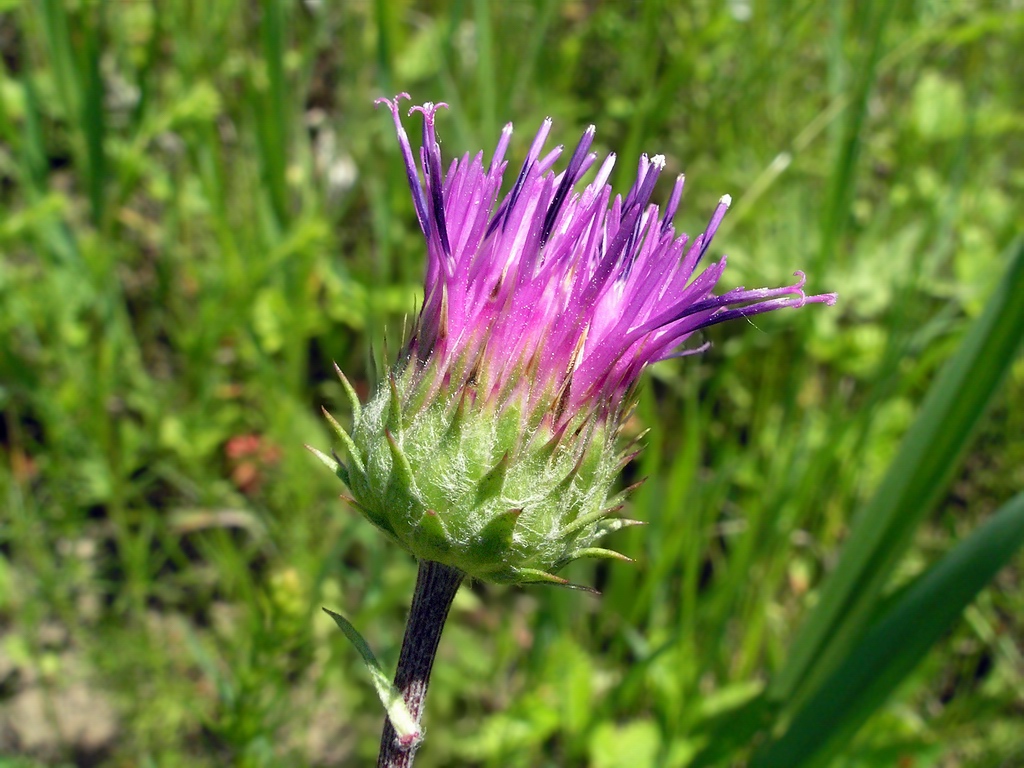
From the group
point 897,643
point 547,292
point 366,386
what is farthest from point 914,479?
point 366,386

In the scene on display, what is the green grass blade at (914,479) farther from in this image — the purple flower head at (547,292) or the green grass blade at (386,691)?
the green grass blade at (386,691)

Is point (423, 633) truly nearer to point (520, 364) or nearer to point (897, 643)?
point (520, 364)

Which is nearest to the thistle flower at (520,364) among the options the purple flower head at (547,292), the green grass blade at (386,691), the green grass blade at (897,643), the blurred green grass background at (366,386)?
the purple flower head at (547,292)

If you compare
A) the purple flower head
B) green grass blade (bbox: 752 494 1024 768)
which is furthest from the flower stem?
green grass blade (bbox: 752 494 1024 768)

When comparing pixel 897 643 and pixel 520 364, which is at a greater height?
pixel 520 364

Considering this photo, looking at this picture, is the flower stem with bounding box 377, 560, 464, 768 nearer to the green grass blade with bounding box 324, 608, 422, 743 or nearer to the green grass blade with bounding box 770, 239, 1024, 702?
the green grass blade with bounding box 324, 608, 422, 743

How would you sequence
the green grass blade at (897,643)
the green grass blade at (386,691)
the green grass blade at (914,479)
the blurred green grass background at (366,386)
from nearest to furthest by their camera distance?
the green grass blade at (386,691) < the green grass blade at (897,643) < the green grass blade at (914,479) < the blurred green grass background at (366,386)

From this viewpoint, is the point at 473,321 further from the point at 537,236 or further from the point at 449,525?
the point at 449,525
